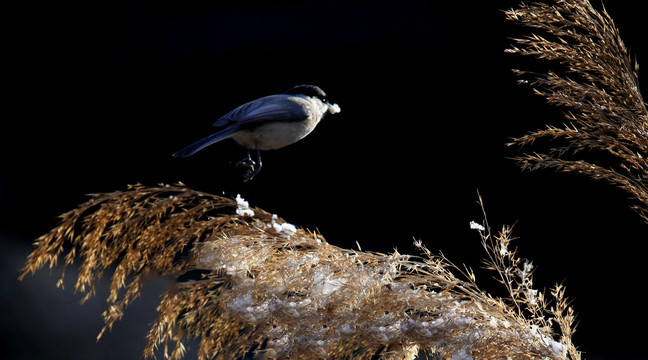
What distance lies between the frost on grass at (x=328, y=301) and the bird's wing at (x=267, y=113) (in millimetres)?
339

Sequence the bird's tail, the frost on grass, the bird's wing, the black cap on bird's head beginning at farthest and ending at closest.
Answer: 1. the black cap on bird's head
2. the bird's wing
3. the bird's tail
4. the frost on grass

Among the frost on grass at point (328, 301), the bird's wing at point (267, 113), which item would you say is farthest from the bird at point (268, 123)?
the frost on grass at point (328, 301)

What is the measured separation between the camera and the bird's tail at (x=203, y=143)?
112cm

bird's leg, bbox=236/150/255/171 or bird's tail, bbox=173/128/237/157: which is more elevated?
bird's tail, bbox=173/128/237/157

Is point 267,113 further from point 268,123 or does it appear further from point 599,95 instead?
point 599,95

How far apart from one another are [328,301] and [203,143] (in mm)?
478

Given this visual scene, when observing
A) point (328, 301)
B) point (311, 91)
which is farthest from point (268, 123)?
point (328, 301)

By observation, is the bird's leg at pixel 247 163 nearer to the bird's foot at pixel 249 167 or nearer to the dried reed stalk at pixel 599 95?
the bird's foot at pixel 249 167

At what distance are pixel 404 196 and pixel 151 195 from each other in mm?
1305

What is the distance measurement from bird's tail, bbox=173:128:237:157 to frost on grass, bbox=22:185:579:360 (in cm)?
20

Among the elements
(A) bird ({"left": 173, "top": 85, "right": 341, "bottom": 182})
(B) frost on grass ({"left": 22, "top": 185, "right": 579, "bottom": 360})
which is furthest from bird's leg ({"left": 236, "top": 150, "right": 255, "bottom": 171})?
(B) frost on grass ({"left": 22, "top": 185, "right": 579, "bottom": 360})

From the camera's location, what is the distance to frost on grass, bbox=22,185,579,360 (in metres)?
0.76

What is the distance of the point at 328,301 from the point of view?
792 millimetres

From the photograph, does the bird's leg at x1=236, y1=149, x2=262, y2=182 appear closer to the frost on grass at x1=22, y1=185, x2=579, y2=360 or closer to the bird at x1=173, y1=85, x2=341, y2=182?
the bird at x1=173, y1=85, x2=341, y2=182
